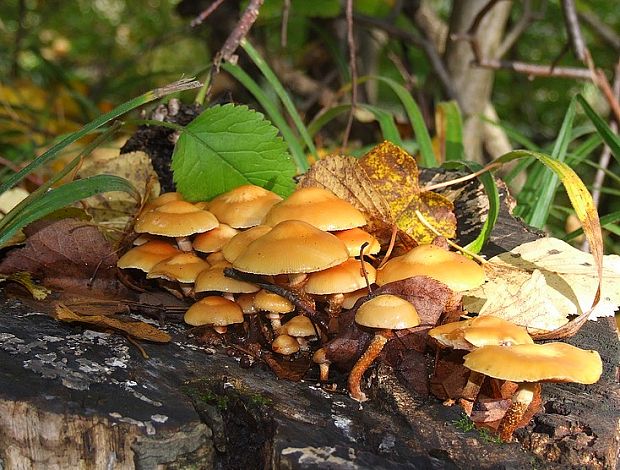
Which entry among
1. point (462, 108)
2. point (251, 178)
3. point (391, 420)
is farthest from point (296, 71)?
point (391, 420)

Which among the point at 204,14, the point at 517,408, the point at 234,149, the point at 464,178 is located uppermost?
the point at 204,14

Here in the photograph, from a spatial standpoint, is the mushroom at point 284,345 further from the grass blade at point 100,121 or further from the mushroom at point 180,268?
the grass blade at point 100,121

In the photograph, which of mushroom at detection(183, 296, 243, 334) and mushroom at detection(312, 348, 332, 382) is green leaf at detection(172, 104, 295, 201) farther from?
mushroom at detection(312, 348, 332, 382)

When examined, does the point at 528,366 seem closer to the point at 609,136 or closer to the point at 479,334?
the point at 479,334

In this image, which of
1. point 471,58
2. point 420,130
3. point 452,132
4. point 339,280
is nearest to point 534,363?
point 339,280

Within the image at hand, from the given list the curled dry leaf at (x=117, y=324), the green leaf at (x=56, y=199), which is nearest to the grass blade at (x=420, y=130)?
the green leaf at (x=56, y=199)

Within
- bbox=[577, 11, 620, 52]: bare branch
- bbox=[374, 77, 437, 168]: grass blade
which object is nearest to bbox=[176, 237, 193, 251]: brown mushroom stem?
bbox=[374, 77, 437, 168]: grass blade

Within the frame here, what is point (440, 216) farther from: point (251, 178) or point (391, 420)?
point (391, 420)

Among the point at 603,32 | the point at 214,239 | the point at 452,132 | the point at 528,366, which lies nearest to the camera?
the point at 528,366
